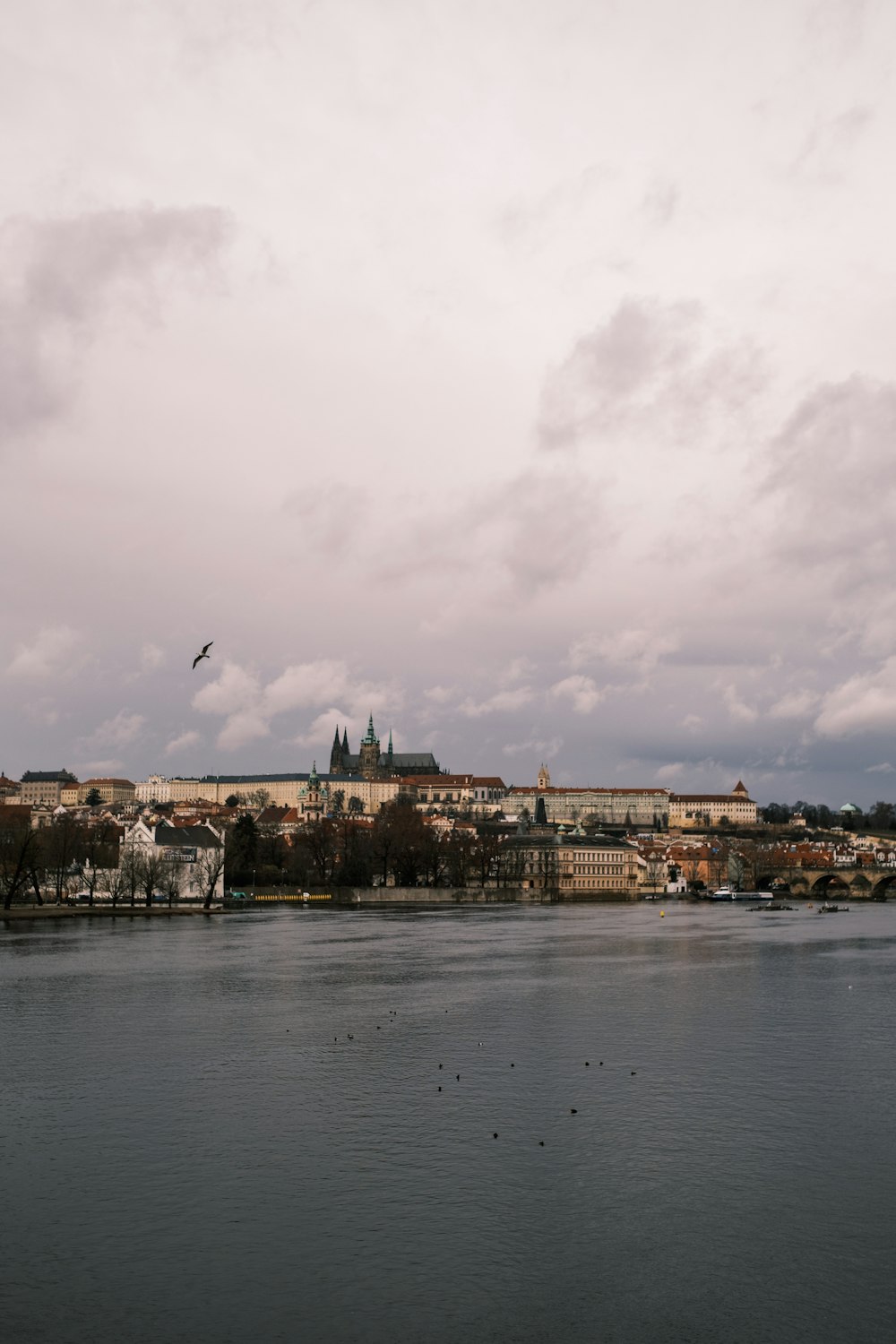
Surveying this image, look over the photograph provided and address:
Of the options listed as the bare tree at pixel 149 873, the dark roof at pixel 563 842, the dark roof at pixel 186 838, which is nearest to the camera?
the bare tree at pixel 149 873

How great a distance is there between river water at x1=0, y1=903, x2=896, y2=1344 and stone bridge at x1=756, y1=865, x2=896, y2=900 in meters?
109

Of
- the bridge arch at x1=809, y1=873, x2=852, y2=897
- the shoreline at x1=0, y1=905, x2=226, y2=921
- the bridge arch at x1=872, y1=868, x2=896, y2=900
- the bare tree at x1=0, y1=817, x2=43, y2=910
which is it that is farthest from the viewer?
the bridge arch at x1=809, y1=873, x2=852, y2=897

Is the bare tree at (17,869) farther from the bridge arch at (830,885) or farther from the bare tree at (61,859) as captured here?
the bridge arch at (830,885)

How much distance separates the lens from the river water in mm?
15281

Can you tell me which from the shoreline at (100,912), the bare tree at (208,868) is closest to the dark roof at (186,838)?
the bare tree at (208,868)

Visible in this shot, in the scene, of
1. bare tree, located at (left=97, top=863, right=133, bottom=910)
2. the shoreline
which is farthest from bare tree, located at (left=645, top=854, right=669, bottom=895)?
the shoreline

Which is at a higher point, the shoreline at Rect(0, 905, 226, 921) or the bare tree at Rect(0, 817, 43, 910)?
the bare tree at Rect(0, 817, 43, 910)

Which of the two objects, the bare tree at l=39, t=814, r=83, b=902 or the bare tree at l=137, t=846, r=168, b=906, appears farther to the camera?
the bare tree at l=39, t=814, r=83, b=902

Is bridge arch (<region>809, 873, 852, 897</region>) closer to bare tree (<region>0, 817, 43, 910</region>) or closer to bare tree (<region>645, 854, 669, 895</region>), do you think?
bare tree (<region>645, 854, 669, 895</region>)

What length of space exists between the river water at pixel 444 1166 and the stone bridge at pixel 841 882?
109 m

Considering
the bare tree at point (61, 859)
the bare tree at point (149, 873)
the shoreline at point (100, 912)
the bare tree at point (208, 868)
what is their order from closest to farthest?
the shoreline at point (100, 912)
the bare tree at point (149, 873)
the bare tree at point (61, 859)
the bare tree at point (208, 868)

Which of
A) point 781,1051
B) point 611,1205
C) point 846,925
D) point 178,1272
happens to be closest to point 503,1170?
point 611,1205

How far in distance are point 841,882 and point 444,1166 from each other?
14076cm

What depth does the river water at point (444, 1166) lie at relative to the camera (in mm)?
15281
